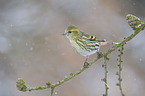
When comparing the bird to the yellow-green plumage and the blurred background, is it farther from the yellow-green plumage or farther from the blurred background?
the blurred background

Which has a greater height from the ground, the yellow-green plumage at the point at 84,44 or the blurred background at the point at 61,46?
the blurred background at the point at 61,46

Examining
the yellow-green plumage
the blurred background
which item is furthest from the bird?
the blurred background

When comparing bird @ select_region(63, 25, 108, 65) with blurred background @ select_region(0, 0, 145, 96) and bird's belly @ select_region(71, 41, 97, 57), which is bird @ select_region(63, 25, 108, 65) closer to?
bird's belly @ select_region(71, 41, 97, 57)

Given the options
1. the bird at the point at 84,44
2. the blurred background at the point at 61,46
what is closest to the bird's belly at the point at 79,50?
the bird at the point at 84,44

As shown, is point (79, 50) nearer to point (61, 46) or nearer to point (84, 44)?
point (84, 44)

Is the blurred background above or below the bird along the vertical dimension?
above

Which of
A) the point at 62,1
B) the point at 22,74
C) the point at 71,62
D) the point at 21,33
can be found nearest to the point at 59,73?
the point at 71,62

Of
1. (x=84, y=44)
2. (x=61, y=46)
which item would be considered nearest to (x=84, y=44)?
(x=84, y=44)

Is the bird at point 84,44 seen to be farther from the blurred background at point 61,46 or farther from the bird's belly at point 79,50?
the blurred background at point 61,46

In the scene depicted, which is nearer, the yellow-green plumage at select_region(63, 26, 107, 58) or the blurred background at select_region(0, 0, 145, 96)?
the yellow-green plumage at select_region(63, 26, 107, 58)
